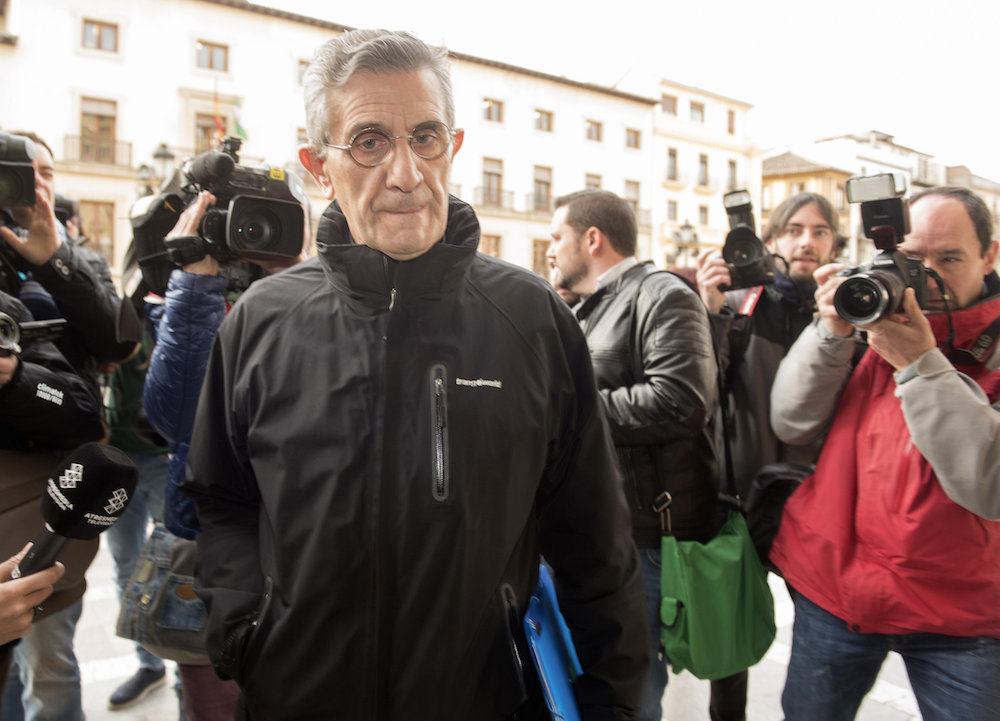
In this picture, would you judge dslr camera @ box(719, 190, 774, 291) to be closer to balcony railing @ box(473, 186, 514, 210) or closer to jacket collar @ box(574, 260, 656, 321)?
jacket collar @ box(574, 260, 656, 321)

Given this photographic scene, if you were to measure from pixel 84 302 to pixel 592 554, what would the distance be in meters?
1.79

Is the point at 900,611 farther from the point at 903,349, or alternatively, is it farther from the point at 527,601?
the point at 527,601

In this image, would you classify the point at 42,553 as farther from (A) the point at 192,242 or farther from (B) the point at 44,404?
(A) the point at 192,242

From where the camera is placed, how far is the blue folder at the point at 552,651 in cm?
119

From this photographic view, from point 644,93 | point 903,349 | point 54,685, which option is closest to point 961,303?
point 903,349

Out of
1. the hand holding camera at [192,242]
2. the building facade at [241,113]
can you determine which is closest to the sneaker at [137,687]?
the hand holding camera at [192,242]

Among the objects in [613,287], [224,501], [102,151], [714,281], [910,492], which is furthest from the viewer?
[102,151]

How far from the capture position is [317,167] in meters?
1.47

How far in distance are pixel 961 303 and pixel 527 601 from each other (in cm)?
141

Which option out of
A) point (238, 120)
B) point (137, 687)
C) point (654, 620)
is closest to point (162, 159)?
point (238, 120)

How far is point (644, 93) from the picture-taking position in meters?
33.0

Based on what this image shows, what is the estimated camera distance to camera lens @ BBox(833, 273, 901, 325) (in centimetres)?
158

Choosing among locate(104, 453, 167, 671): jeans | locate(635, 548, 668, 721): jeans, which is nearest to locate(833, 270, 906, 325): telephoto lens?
locate(635, 548, 668, 721): jeans

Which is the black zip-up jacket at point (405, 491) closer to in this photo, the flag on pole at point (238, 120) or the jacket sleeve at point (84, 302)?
the jacket sleeve at point (84, 302)
